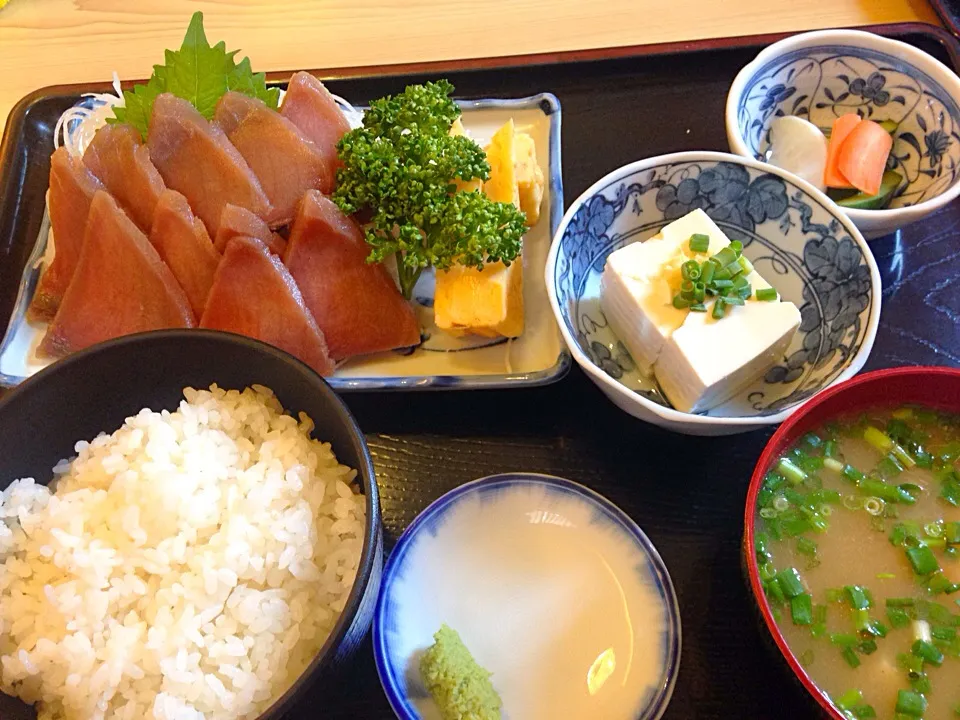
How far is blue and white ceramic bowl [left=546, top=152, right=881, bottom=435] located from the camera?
4.94 ft

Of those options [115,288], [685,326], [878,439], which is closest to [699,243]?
[685,326]

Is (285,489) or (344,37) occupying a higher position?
→ (344,37)

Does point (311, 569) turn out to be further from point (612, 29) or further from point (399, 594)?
point (612, 29)

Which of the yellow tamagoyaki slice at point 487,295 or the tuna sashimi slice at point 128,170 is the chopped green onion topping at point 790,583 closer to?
the yellow tamagoyaki slice at point 487,295

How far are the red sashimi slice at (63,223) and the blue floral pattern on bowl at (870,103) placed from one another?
1.64 metres

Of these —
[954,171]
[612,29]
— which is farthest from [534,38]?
[954,171]

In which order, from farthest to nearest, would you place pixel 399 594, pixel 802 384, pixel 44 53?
pixel 44 53 → pixel 802 384 → pixel 399 594

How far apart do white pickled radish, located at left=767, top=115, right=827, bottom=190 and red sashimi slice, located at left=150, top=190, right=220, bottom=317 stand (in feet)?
→ 4.72

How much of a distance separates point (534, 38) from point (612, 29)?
0.84ft

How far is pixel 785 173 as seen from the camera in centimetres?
161

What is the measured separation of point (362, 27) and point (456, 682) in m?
2.07

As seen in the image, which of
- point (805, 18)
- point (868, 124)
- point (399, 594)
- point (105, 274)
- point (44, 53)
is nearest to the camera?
point (399, 594)

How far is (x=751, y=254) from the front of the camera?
171cm

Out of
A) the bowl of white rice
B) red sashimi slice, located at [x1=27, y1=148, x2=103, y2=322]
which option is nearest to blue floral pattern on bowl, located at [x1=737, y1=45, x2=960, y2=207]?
the bowl of white rice
